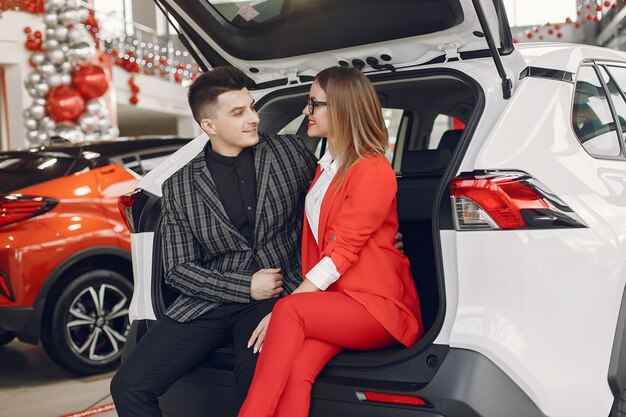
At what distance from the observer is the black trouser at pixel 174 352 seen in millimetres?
2457

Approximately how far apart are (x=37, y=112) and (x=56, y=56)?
85 cm

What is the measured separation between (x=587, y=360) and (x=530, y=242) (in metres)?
0.36

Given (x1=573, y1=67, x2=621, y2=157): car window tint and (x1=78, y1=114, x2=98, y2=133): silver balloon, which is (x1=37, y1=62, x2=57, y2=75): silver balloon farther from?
(x1=573, y1=67, x2=621, y2=157): car window tint

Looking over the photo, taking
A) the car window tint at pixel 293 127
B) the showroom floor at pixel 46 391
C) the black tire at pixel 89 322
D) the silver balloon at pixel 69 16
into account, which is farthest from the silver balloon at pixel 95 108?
the car window tint at pixel 293 127

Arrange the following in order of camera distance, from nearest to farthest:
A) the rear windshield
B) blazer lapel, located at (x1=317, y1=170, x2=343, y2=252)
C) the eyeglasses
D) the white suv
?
the white suv
blazer lapel, located at (x1=317, y1=170, x2=343, y2=252)
the eyeglasses
the rear windshield

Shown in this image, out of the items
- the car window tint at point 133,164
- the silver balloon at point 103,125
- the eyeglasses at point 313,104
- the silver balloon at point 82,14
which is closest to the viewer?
the eyeglasses at point 313,104

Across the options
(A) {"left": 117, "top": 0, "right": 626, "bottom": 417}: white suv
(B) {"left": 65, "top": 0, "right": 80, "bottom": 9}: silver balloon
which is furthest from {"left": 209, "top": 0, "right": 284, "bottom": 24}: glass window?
(B) {"left": 65, "top": 0, "right": 80, "bottom": 9}: silver balloon

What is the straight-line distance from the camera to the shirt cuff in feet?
7.54

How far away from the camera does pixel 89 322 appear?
462 centimetres

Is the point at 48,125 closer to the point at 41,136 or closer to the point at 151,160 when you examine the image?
the point at 41,136

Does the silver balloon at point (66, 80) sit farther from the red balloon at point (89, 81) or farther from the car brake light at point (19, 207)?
the car brake light at point (19, 207)

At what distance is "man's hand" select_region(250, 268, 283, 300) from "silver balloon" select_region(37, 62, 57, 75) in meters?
9.55

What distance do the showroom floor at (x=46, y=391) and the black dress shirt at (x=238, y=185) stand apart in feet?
5.34

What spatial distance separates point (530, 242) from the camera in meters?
2.01
